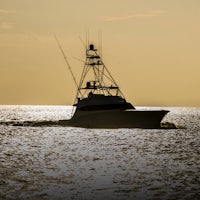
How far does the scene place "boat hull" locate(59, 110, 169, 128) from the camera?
8150cm

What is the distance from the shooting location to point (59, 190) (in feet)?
82.7

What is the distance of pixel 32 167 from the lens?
120ft

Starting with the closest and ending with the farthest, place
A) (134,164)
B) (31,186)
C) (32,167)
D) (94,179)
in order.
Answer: (31,186) < (94,179) < (32,167) < (134,164)

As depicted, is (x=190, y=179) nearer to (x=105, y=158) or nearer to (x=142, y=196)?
(x=142, y=196)

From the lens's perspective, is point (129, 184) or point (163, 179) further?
point (163, 179)

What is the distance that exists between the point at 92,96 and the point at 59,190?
5687 centimetres

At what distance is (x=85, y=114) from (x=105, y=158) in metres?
40.4

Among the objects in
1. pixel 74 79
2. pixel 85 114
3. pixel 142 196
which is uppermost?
pixel 74 79

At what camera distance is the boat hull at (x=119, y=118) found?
81.5 meters

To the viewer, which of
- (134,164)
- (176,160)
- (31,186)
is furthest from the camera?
(176,160)

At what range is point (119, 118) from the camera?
84688 mm

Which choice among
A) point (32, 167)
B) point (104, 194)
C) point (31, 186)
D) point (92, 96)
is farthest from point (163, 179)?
point (92, 96)

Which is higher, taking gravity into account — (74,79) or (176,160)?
(74,79)

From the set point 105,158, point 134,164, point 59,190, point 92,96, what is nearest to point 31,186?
point 59,190
